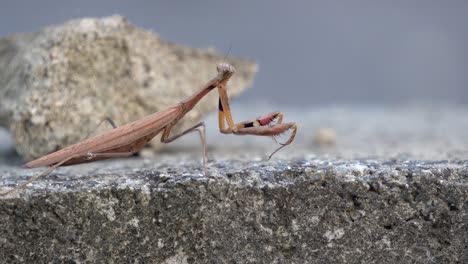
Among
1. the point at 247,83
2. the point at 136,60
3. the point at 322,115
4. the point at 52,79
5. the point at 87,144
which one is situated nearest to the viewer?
the point at 87,144

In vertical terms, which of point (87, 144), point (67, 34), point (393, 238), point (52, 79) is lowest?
point (393, 238)

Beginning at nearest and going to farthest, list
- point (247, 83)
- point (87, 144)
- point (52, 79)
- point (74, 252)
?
point (74, 252) → point (87, 144) → point (52, 79) → point (247, 83)

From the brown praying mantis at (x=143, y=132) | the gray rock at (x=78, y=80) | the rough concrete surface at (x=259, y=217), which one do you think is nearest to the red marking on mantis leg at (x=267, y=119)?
the brown praying mantis at (x=143, y=132)

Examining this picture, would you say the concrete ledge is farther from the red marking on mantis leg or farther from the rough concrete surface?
the red marking on mantis leg

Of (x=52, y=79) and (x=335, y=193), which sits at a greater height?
(x=52, y=79)

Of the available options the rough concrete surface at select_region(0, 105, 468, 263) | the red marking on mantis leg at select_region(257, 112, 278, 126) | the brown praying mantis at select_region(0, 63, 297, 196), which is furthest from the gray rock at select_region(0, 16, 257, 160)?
the red marking on mantis leg at select_region(257, 112, 278, 126)

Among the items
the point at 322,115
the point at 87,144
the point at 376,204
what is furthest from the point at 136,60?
the point at 322,115

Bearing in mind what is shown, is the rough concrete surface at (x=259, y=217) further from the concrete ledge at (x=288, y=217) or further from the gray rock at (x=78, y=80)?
the gray rock at (x=78, y=80)

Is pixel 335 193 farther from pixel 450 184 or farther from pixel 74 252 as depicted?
pixel 74 252

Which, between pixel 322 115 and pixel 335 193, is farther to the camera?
pixel 322 115
